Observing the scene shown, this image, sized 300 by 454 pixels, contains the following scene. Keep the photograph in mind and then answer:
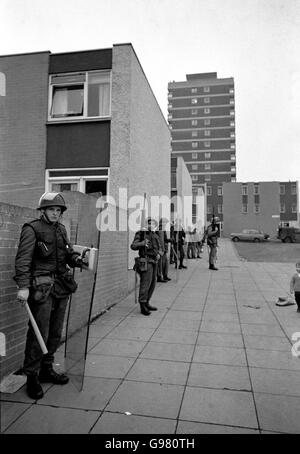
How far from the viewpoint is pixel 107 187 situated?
9047mm

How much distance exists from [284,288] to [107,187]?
5.50 m

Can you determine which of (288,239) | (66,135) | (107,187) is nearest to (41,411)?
(107,187)

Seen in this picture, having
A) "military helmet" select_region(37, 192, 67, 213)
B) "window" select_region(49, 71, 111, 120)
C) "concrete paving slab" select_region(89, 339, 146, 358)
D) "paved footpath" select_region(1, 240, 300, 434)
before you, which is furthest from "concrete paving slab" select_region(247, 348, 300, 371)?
"window" select_region(49, 71, 111, 120)

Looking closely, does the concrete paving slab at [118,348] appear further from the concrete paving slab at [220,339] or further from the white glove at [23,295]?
the white glove at [23,295]

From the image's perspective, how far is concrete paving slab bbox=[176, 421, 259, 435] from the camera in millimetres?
2857

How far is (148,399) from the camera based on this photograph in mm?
3391

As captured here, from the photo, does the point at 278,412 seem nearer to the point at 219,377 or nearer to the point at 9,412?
the point at 219,377

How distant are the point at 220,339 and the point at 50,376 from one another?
8.55 ft

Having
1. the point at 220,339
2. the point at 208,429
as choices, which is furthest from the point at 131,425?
the point at 220,339

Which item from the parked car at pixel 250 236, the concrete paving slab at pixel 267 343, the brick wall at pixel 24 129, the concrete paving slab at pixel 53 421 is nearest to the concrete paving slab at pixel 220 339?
the concrete paving slab at pixel 267 343

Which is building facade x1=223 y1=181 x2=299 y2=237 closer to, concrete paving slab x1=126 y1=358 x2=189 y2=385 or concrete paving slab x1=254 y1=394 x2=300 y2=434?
concrete paving slab x1=126 y1=358 x2=189 y2=385

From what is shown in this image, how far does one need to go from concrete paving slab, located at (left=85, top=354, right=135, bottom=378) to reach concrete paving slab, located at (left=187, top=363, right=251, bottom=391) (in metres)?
0.76

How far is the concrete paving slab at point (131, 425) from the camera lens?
112 inches

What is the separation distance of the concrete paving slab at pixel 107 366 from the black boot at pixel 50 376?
32 cm
